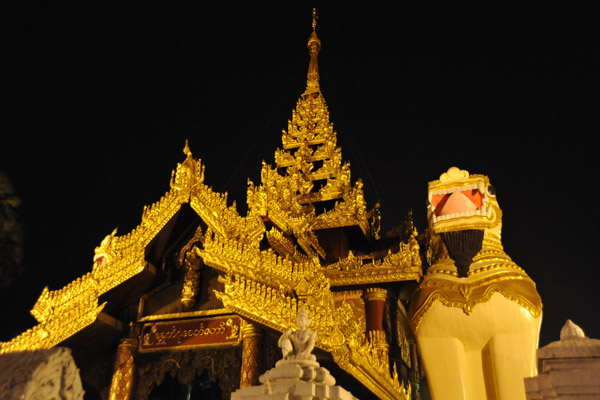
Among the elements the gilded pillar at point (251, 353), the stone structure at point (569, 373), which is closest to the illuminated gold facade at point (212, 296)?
the gilded pillar at point (251, 353)

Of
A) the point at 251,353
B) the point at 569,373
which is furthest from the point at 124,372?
the point at 569,373

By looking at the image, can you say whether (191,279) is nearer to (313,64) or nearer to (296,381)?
(296,381)

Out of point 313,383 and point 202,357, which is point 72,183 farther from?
point 313,383

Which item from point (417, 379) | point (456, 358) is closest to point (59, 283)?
point (417, 379)

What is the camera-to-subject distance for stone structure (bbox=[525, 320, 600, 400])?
3.26m

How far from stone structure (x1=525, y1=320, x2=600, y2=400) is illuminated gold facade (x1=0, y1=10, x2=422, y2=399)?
7.40 feet

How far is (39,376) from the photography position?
158cm

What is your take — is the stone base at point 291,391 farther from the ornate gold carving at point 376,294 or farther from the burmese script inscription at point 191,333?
the ornate gold carving at point 376,294

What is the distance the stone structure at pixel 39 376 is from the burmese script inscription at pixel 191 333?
482 centimetres

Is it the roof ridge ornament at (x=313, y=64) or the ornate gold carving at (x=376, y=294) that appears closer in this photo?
the ornate gold carving at (x=376, y=294)

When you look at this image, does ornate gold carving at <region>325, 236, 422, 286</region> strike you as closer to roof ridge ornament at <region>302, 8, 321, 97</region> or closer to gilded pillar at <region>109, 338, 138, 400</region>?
gilded pillar at <region>109, 338, 138, 400</region>

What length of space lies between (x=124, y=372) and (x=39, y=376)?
18.0 feet

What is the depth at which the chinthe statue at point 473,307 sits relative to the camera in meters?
3.90

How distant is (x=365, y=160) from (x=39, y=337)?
8.00m
